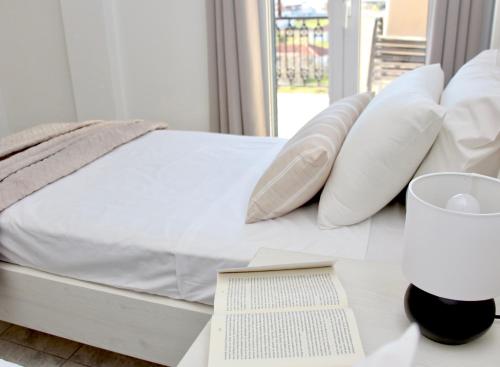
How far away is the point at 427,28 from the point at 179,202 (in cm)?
203

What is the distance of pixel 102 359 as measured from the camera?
1.78 meters

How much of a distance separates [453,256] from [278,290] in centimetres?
35

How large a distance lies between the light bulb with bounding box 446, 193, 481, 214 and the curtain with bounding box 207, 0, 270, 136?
2410 millimetres

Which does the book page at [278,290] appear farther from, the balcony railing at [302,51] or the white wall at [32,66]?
the white wall at [32,66]

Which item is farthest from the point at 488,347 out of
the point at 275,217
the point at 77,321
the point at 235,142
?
the point at 235,142

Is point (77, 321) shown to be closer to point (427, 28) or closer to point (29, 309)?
point (29, 309)

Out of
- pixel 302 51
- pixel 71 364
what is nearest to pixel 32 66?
pixel 302 51

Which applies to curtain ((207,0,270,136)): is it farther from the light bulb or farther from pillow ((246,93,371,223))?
the light bulb

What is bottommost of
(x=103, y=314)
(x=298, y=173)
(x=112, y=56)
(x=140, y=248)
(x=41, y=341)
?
(x=41, y=341)

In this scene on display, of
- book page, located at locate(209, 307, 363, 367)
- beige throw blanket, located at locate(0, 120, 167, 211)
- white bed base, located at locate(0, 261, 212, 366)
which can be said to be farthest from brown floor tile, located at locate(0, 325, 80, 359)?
book page, located at locate(209, 307, 363, 367)

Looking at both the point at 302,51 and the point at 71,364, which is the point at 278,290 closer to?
the point at 71,364

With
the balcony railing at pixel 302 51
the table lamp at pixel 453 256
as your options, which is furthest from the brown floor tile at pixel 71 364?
the balcony railing at pixel 302 51

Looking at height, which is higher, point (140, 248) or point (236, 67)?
point (236, 67)

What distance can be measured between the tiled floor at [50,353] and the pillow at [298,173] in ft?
2.35
